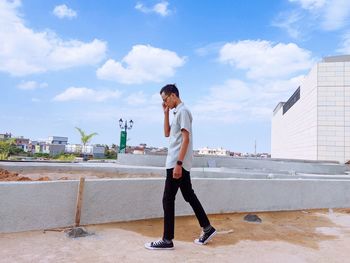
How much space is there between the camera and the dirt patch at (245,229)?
3779 mm

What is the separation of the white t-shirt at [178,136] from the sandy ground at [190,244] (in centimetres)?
86

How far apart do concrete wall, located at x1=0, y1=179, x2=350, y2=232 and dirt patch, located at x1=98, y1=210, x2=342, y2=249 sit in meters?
0.20

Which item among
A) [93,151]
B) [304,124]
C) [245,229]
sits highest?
[304,124]

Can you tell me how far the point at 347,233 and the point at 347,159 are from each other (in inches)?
1060

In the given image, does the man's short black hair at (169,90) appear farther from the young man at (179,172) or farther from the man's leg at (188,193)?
the man's leg at (188,193)

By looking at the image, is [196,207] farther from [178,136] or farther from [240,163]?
[240,163]

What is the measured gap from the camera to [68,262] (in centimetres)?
270

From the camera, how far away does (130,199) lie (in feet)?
14.1

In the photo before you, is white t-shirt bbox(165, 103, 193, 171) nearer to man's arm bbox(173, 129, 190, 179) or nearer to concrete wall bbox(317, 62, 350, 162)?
man's arm bbox(173, 129, 190, 179)

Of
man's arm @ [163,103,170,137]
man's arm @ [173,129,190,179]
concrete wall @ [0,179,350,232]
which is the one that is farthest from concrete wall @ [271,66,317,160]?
man's arm @ [173,129,190,179]

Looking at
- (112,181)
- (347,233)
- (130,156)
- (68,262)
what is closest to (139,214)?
(112,181)

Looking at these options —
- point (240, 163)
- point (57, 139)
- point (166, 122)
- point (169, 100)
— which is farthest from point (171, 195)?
point (57, 139)

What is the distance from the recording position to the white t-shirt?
11.1 ft

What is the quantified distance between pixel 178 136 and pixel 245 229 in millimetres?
1689
